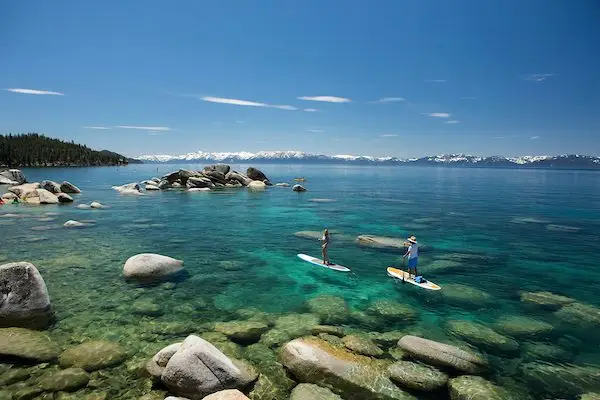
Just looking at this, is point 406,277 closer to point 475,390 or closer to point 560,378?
point 560,378

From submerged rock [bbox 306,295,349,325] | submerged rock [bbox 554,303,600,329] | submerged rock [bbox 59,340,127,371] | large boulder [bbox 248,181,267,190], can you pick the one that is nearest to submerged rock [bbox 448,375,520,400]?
submerged rock [bbox 306,295,349,325]

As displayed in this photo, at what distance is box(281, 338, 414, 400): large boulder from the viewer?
1081 centimetres

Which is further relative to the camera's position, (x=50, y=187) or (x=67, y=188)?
(x=67, y=188)

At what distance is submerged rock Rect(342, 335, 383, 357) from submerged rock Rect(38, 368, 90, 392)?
859 centimetres

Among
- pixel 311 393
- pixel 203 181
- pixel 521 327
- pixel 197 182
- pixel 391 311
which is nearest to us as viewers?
pixel 311 393

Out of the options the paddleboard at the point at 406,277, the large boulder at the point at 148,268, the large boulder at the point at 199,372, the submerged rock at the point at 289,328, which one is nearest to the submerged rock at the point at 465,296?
the paddleboard at the point at 406,277

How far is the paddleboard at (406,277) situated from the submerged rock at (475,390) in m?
9.06

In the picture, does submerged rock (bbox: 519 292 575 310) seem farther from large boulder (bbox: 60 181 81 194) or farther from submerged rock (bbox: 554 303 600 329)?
large boulder (bbox: 60 181 81 194)

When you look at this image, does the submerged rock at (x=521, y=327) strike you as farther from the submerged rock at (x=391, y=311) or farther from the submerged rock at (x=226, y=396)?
the submerged rock at (x=226, y=396)

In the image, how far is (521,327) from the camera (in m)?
15.8

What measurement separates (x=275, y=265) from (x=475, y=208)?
46222 millimetres

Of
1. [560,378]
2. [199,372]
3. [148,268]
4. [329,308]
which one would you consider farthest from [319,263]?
[199,372]

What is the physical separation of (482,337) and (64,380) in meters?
15.0

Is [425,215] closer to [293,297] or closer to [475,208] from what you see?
[475,208]
